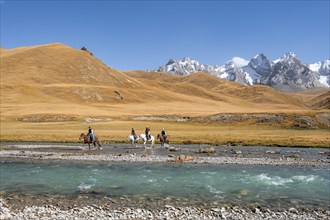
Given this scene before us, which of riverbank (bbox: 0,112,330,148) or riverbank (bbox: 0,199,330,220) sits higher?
riverbank (bbox: 0,112,330,148)

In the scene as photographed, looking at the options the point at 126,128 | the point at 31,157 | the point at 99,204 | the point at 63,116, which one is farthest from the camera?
the point at 63,116

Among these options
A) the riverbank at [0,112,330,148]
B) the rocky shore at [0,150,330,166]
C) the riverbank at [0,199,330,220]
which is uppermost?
the riverbank at [0,112,330,148]

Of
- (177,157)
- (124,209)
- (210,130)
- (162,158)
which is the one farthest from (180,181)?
(210,130)

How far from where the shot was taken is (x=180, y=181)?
31.2 metres

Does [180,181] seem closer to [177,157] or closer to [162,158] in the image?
[177,157]

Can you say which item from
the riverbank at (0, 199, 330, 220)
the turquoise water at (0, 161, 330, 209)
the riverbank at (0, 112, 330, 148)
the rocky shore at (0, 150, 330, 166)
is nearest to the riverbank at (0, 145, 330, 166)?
the rocky shore at (0, 150, 330, 166)

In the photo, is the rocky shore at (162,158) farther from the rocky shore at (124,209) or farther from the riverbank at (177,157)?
the rocky shore at (124,209)

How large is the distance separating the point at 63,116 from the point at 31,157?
6154cm

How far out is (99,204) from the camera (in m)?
23.5

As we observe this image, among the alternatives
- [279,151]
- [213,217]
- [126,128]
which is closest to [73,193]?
[213,217]

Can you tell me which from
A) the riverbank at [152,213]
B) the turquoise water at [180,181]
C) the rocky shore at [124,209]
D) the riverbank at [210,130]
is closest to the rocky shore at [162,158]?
the turquoise water at [180,181]

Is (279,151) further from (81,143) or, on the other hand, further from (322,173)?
(81,143)

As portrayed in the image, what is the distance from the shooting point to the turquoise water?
2620 cm

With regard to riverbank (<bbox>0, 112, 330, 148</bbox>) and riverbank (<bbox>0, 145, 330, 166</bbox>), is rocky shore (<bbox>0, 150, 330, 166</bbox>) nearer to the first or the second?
riverbank (<bbox>0, 145, 330, 166</bbox>)
